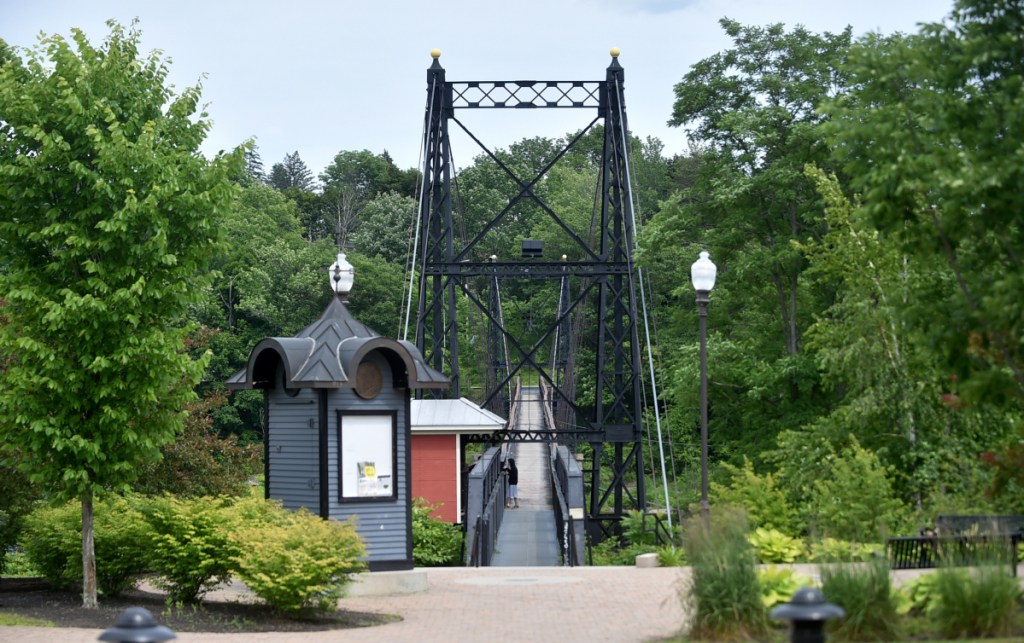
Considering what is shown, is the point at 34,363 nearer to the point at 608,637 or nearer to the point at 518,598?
the point at 518,598

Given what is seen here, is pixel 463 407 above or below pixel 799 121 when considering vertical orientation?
below

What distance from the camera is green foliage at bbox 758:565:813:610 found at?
11211mm

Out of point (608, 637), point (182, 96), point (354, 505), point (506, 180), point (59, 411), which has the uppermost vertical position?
point (506, 180)

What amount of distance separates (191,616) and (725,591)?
6.38m

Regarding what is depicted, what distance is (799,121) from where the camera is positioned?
1276 inches

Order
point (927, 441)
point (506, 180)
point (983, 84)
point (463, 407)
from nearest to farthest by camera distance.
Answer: point (983, 84)
point (927, 441)
point (463, 407)
point (506, 180)

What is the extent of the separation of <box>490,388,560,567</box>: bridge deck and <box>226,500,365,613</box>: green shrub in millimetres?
11949

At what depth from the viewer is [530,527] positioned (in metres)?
32.4

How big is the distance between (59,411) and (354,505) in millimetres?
3821

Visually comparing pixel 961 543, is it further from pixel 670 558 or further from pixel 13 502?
pixel 13 502

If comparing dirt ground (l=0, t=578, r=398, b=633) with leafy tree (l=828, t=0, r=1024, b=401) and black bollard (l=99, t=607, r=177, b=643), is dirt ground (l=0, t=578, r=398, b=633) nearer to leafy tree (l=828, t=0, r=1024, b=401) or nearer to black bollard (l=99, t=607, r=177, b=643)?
leafy tree (l=828, t=0, r=1024, b=401)

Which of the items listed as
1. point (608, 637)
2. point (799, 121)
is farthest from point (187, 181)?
point (799, 121)

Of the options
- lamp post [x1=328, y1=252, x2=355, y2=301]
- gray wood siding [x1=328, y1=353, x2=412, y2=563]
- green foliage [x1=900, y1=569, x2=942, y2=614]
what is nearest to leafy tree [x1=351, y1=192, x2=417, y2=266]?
lamp post [x1=328, y1=252, x2=355, y2=301]

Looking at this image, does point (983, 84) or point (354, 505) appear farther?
point (354, 505)
